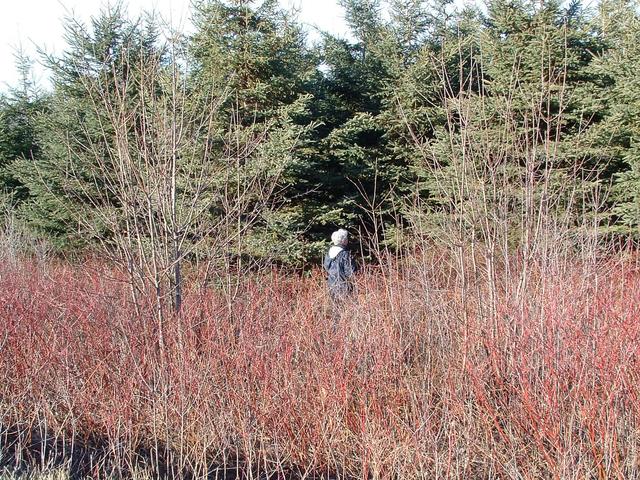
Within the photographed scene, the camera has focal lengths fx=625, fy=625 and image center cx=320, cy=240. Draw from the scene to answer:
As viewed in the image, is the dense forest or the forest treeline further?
the forest treeline

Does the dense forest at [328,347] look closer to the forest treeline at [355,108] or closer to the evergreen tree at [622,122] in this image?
the forest treeline at [355,108]

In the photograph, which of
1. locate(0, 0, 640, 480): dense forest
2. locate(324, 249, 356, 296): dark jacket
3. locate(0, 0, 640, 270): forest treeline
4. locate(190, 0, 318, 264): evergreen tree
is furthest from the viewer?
locate(190, 0, 318, 264): evergreen tree

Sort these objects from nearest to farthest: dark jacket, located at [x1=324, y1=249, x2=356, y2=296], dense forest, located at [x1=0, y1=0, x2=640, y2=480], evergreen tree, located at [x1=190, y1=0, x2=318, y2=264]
→ 1. dense forest, located at [x1=0, y1=0, x2=640, y2=480]
2. dark jacket, located at [x1=324, y1=249, x2=356, y2=296]
3. evergreen tree, located at [x1=190, y1=0, x2=318, y2=264]

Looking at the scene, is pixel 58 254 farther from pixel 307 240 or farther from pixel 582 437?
pixel 582 437

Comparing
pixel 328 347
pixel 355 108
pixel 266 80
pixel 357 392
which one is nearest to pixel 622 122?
pixel 355 108

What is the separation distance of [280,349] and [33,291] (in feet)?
12.5

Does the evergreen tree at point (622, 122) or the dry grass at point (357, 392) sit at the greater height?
the evergreen tree at point (622, 122)

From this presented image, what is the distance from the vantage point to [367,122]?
12.0 meters

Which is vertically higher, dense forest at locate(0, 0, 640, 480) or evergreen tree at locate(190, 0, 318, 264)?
evergreen tree at locate(190, 0, 318, 264)

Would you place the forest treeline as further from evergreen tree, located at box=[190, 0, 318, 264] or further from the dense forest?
the dense forest

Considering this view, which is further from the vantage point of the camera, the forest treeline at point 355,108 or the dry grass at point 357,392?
the forest treeline at point 355,108

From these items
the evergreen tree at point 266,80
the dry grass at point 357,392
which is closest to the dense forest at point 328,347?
the dry grass at point 357,392

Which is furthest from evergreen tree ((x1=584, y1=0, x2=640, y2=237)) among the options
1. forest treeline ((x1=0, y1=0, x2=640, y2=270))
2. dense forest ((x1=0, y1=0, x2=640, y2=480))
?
dense forest ((x1=0, y1=0, x2=640, y2=480))

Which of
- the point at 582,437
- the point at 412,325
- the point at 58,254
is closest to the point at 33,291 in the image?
the point at 412,325
